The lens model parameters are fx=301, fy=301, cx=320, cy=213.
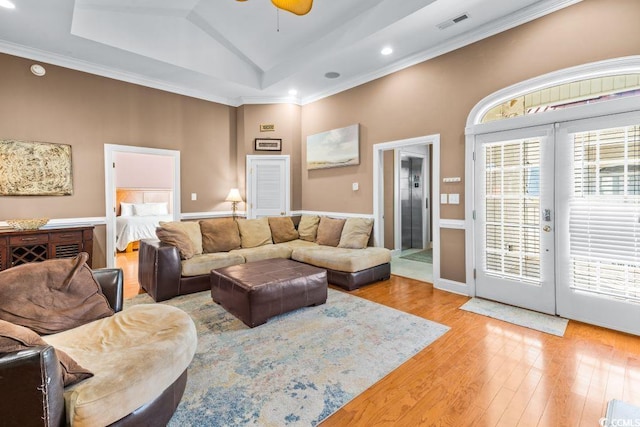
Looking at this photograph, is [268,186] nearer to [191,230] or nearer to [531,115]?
[191,230]

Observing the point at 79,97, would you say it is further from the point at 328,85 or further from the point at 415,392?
the point at 415,392

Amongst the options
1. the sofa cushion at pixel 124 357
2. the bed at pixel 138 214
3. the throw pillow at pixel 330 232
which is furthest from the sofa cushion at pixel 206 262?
the bed at pixel 138 214

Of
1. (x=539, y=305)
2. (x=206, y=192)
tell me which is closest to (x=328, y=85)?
(x=206, y=192)

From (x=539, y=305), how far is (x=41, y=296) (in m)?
4.35

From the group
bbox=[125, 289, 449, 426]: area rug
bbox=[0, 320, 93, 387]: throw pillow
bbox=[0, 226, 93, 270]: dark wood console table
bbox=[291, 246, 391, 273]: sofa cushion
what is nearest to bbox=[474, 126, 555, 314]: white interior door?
bbox=[125, 289, 449, 426]: area rug

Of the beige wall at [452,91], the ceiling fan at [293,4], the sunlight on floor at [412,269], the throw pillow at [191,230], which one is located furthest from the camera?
the sunlight on floor at [412,269]

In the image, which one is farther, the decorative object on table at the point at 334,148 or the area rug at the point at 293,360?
the decorative object on table at the point at 334,148

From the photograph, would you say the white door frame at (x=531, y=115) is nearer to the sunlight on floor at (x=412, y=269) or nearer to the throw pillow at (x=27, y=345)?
the sunlight on floor at (x=412, y=269)

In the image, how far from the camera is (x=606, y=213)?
282cm

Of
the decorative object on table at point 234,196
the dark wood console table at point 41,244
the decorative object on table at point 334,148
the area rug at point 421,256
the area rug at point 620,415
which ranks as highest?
the decorative object on table at point 334,148

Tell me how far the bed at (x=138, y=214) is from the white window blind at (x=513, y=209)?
19.4ft

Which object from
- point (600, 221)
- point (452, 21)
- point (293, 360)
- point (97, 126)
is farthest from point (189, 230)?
point (600, 221)

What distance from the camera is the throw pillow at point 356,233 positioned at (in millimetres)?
4737

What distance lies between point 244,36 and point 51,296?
423cm
